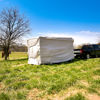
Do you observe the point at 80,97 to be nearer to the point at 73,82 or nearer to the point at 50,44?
the point at 73,82

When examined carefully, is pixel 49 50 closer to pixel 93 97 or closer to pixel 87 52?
pixel 87 52

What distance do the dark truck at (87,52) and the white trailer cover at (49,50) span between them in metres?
1.46

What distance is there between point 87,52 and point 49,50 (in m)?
4.43

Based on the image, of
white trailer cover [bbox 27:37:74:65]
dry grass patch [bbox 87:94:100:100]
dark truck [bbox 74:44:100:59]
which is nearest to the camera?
dry grass patch [bbox 87:94:100:100]

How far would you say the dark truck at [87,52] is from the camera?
8.88 meters

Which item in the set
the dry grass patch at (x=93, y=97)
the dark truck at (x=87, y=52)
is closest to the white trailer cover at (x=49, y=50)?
the dark truck at (x=87, y=52)

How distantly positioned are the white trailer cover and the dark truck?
57.7 inches

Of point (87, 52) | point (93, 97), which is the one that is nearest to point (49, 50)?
point (87, 52)

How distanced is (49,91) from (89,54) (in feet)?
25.9

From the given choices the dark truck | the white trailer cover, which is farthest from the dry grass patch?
the dark truck

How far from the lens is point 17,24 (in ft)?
48.1

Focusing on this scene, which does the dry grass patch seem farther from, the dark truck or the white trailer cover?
the dark truck

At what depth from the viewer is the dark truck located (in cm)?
888

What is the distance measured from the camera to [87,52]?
898 centimetres
